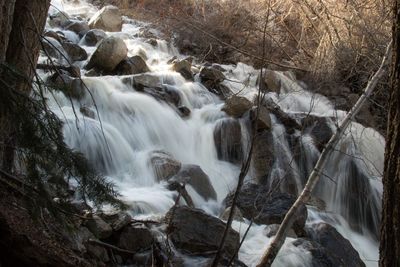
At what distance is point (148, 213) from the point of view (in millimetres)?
5508

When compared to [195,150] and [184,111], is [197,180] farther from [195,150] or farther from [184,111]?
[184,111]

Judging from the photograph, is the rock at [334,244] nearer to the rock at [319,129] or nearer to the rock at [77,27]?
the rock at [319,129]

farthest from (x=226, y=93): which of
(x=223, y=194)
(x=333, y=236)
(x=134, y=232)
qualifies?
(x=134, y=232)

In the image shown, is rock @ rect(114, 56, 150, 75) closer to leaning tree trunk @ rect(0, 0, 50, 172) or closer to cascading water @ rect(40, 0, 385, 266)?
cascading water @ rect(40, 0, 385, 266)

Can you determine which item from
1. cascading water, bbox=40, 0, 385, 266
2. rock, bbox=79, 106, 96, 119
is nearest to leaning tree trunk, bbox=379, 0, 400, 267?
cascading water, bbox=40, 0, 385, 266

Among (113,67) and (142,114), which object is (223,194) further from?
(113,67)

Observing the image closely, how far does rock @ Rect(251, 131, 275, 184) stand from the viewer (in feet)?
26.3

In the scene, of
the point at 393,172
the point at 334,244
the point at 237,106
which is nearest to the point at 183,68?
the point at 237,106

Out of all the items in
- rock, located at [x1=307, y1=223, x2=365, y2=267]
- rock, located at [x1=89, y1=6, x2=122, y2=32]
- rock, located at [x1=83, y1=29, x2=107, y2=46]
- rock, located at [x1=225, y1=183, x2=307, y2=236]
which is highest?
rock, located at [x1=89, y1=6, x2=122, y2=32]

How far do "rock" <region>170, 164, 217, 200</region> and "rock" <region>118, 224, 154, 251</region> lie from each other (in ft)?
7.33

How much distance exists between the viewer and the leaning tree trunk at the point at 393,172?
169 centimetres

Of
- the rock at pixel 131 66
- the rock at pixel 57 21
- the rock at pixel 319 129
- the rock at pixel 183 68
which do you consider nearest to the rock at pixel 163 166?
the rock at pixel 319 129

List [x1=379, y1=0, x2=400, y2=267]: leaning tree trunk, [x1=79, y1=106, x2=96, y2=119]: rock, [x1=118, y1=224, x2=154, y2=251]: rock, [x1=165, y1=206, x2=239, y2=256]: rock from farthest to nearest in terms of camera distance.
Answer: [x1=79, y1=106, x2=96, y2=119]: rock < [x1=165, y1=206, x2=239, y2=256]: rock < [x1=118, y1=224, x2=154, y2=251]: rock < [x1=379, y1=0, x2=400, y2=267]: leaning tree trunk

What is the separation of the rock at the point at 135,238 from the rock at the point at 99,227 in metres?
0.13
